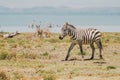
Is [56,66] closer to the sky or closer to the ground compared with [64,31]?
closer to the ground

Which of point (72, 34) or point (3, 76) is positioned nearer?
point (3, 76)

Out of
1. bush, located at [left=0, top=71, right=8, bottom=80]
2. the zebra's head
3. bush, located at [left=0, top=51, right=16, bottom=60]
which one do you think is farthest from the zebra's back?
bush, located at [left=0, top=71, right=8, bottom=80]

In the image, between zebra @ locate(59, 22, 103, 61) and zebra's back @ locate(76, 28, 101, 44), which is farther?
zebra's back @ locate(76, 28, 101, 44)

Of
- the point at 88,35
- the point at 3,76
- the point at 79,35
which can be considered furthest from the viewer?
the point at 88,35

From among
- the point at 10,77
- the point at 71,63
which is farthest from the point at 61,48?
the point at 10,77

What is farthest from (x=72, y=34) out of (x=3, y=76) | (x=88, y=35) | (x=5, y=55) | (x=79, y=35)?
(x=3, y=76)

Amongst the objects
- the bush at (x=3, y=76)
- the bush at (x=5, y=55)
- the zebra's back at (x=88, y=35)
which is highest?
the zebra's back at (x=88, y=35)

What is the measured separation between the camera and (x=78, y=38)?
3172 cm

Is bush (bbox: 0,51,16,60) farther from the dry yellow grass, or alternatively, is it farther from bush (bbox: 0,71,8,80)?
bush (bbox: 0,71,8,80)

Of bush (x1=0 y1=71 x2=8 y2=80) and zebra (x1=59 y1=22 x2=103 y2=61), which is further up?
zebra (x1=59 y1=22 x2=103 y2=61)

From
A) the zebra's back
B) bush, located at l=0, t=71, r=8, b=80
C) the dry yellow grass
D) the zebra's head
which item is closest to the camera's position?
bush, located at l=0, t=71, r=8, b=80

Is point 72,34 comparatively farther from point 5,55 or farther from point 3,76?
point 3,76

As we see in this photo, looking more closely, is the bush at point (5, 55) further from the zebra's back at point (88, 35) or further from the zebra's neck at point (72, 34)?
the zebra's back at point (88, 35)

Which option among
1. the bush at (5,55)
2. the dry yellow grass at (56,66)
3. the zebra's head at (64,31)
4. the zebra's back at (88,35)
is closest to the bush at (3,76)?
the dry yellow grass at (56,66)
